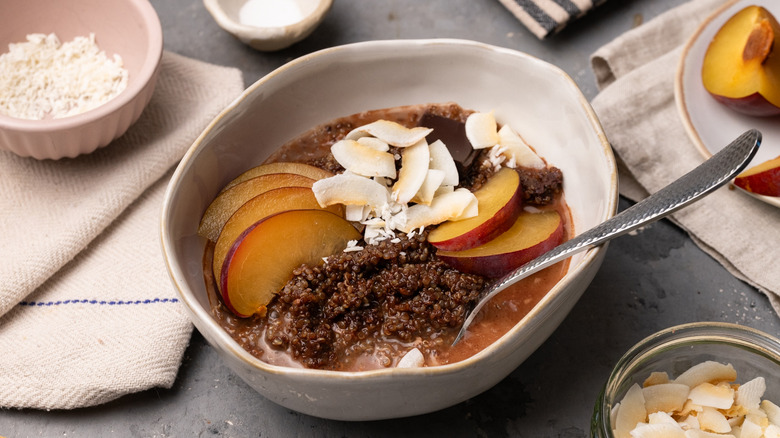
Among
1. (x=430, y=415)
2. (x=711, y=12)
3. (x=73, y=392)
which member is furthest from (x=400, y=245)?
(x=711, y=12)

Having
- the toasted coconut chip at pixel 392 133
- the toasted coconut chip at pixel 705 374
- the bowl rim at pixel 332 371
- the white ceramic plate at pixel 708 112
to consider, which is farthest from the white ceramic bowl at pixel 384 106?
the white ceramic plate at pixel 708 112

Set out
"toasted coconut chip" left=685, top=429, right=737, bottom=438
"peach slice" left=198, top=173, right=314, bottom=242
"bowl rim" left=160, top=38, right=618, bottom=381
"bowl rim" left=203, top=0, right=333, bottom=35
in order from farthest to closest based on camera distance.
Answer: "bowl rim" left=203, top=0, right=333, bottom=35
"peach slice" left=198, top=173, right=314, bottom=242
"toasted coconut chip" left=685, top=429, right=737, bottom=438
"bowl rim" left=160, top=38, right=618, bottom=381

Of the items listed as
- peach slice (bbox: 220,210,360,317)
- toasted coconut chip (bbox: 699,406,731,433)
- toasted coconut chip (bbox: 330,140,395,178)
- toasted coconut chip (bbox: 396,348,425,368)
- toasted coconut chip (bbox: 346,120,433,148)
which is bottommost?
toasted coconut chip (bbox: 396,348,425,368)

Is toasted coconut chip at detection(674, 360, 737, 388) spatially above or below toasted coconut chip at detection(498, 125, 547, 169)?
below

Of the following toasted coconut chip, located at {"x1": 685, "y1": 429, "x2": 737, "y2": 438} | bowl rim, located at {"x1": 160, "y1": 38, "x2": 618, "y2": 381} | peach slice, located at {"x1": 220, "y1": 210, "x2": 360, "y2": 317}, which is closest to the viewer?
bowl rim, located at {"x1": 160, "y1": 38, "x2": 618, "y2": 381}

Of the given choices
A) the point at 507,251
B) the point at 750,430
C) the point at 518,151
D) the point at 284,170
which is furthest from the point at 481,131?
the point at 750,430

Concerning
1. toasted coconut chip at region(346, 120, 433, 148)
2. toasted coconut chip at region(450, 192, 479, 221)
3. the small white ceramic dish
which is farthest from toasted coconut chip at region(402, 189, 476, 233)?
the small white ceramic dish

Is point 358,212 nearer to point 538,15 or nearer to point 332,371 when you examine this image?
point 332,371

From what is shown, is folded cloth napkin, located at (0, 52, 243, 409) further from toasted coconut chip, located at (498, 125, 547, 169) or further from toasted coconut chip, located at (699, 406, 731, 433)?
toasted coconut chip, located at (699, 406, 731, 433)
